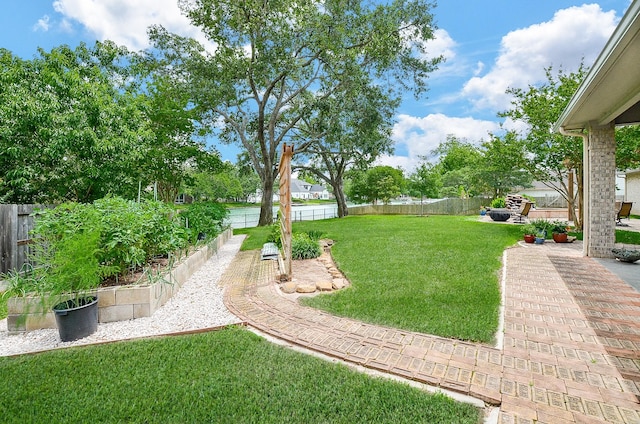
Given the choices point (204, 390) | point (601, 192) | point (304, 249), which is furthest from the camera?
point (304, 249)

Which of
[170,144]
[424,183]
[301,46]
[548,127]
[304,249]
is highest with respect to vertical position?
[301,46]

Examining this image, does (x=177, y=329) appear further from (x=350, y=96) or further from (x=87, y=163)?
(x=350, y=96)

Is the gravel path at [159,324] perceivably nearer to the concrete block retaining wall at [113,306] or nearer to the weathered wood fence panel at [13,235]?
the concrete block retaining wall at [113,306]

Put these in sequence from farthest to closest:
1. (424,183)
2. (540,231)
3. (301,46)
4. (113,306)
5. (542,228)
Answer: (424,183)
(301,46)
(542,228)
(540,231)
(113,306)

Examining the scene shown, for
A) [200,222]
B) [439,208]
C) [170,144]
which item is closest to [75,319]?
[200,222]

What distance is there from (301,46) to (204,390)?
12.2 meters

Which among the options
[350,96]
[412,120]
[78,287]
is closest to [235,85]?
[350,96]

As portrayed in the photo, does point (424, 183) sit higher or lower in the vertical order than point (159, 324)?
higher

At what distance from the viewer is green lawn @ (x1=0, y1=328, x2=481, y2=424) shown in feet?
5.95

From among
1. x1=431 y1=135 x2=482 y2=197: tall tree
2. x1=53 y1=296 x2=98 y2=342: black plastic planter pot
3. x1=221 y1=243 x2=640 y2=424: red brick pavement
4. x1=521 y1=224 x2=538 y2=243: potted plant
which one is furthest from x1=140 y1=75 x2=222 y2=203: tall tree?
x1=431 y1=135 x2=482 y2=197: tall tree

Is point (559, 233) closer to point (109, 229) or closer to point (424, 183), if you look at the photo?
point (109, 229)

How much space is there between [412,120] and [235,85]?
56.3 feet

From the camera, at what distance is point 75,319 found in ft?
9.68

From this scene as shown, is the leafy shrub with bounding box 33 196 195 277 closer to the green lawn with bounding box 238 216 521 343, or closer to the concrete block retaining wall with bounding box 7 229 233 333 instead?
the concrete block retaining wall with bounding box 7 229 233 333
